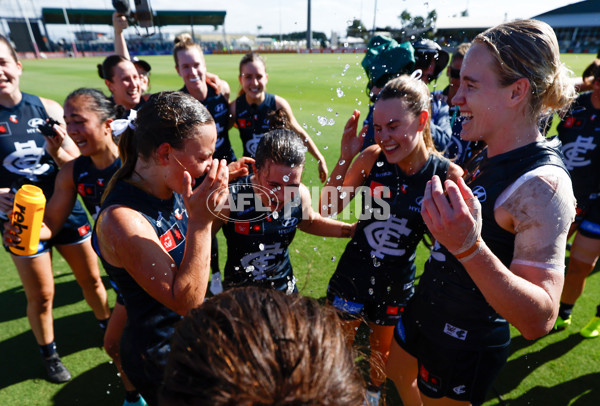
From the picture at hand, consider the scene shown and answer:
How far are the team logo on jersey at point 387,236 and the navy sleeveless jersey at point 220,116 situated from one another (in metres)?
2.79

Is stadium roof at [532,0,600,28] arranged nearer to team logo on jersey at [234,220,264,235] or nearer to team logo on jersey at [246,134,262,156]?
team logo on jersey at [246,134,262,156]

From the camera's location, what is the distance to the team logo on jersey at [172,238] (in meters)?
1.79

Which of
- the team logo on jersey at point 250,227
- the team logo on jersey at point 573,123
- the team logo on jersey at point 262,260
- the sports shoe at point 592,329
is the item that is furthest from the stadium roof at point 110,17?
the sports shoe at point 592,329

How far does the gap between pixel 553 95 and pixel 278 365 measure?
5.52 ft

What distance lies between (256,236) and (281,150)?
641 mm

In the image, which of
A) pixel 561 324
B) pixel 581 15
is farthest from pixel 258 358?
pixel 581 15

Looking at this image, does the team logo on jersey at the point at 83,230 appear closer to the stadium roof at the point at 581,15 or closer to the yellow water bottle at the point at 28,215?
the yellow water bottle at the point at 28,215

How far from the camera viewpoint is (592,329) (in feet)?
11.0

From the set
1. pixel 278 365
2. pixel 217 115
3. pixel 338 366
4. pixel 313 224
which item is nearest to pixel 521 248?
pixel 338 366

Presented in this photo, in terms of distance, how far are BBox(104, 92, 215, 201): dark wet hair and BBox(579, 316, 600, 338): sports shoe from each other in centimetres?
Answer: 398

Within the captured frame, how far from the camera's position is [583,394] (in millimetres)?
2773

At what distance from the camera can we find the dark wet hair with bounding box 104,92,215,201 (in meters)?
1.74

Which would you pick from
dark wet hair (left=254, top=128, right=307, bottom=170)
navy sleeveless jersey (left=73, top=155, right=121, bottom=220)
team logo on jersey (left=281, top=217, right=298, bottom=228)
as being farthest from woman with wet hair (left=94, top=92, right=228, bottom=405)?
navy sleeveless jersey (left=73, top=155, right=121, bottom=220)

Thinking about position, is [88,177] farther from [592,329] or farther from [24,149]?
[592,329]
